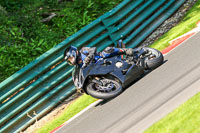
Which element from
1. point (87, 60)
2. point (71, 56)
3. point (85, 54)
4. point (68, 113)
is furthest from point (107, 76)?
point (68, 113)

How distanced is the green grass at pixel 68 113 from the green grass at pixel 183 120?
2.86 m

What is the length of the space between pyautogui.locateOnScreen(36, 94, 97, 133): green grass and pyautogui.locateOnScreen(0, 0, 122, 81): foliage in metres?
2.22

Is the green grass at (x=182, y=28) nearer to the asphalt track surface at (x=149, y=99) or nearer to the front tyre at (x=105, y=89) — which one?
the asphalt track surface at (x=149, y=99)

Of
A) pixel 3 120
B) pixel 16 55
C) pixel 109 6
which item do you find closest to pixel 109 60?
pixel 3 120

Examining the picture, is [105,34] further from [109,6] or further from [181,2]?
[181,2]

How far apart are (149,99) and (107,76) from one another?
1.23 meters

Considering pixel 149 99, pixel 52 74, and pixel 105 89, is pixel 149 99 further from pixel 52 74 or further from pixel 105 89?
pixel 52 74

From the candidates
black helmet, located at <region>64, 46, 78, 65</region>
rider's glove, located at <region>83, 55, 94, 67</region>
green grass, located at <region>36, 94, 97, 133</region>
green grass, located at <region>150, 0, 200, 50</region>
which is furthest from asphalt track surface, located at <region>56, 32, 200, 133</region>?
green grass, located at <region>150, 0, 200, 50</region>

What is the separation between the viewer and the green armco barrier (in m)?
8.56

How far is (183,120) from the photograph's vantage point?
5.22m

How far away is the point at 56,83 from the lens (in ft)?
29.4

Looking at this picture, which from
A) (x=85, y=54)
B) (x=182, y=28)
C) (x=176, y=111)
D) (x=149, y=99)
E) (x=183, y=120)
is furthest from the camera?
(x=182, y=28)

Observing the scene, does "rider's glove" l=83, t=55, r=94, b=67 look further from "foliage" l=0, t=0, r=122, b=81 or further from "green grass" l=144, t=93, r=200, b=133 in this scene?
"foliage" l=0, t=0, r=122, b=81

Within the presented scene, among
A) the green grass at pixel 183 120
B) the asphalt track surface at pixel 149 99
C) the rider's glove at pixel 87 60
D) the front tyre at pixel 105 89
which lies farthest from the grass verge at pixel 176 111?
the rider's glove at pixel 87 60
